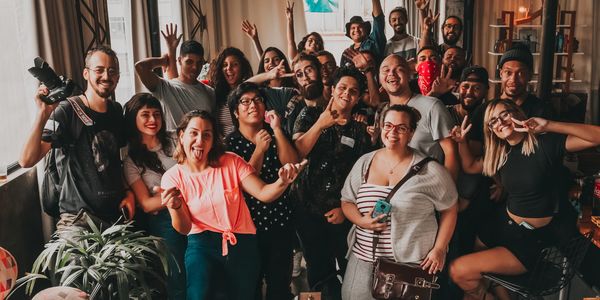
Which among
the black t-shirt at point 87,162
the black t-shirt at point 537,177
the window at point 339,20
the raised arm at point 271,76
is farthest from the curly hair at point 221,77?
the window at point 339,20

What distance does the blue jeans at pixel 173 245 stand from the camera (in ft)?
10.0

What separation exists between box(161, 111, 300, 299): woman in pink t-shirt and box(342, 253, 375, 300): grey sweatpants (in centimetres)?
53

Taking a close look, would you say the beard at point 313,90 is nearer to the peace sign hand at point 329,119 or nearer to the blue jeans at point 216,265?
the peace sign hand at point 329,119

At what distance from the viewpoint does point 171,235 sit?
3.08 meters

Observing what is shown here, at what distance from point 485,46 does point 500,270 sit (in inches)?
265

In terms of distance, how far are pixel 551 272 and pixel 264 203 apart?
1.46 metres

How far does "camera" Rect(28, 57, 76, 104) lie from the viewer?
2.63 meters

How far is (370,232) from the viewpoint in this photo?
292cm

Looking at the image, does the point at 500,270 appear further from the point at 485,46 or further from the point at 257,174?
the point at 485,46

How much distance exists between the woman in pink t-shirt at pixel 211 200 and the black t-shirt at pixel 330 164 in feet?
1.69

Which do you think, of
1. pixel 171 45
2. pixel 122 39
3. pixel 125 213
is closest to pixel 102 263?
pixel 125 213

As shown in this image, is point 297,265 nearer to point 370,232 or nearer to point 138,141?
point 370,232

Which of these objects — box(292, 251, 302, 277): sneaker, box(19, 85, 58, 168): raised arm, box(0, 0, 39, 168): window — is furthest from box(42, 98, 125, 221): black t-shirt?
box(292, 251, 302, 277): sneaker

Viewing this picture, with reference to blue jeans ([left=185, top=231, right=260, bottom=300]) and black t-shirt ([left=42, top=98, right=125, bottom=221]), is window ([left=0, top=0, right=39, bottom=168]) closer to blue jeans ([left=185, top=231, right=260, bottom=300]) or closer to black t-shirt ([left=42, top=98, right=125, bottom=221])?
black t-shirt ([left=42, top=98, right=125, bottom=221])
